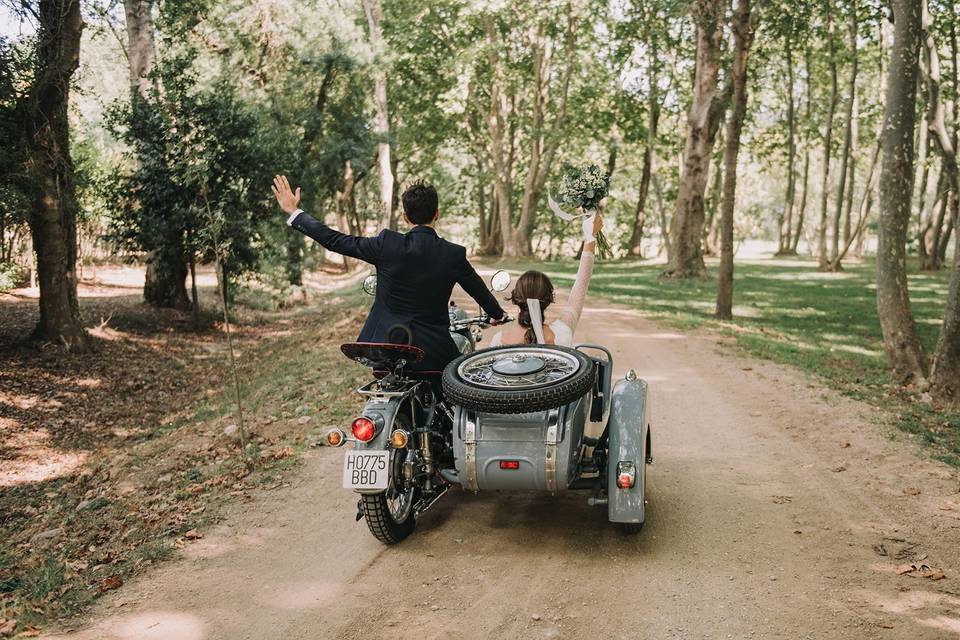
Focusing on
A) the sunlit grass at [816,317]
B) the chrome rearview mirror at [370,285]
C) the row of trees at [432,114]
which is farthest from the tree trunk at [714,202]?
the chrome rearview mirror at [370,285]

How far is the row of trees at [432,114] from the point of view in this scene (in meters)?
12.6

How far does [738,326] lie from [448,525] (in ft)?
37.9

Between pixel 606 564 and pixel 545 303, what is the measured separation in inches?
71.3

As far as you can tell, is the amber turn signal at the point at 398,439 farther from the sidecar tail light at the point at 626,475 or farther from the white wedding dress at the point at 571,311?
the sidecar tail light at the point at 626,475

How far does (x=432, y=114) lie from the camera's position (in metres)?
37.2

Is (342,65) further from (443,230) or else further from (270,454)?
(443,230)

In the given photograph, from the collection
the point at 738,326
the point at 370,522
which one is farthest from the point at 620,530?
the point at 738,326

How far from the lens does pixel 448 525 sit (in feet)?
17.2

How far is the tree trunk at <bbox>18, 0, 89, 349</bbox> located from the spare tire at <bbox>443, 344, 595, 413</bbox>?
11287mm

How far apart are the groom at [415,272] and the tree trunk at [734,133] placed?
36.8 feet

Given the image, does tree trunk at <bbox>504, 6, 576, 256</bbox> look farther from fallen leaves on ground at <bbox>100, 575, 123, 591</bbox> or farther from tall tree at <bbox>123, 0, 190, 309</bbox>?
fallen leaves on ground at <bbox>100, 575, 123, 591</bbox>

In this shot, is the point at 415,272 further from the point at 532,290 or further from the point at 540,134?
the point at 540,134

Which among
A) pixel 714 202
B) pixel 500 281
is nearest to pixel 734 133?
pixel 500 281

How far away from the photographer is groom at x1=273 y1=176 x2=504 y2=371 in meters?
4.79
